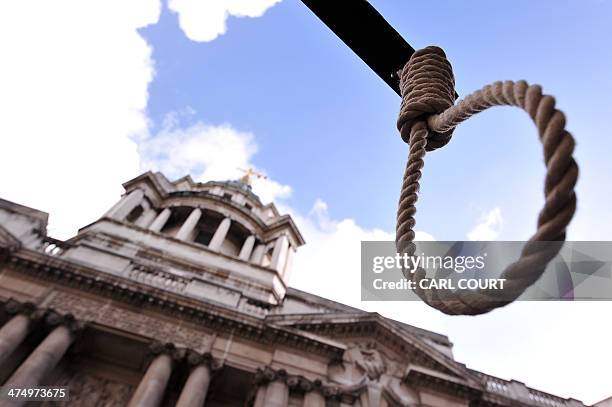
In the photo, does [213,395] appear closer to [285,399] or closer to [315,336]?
[285,399]

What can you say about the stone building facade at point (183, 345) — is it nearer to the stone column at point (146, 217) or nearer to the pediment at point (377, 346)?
the pediment at point (377, 346)

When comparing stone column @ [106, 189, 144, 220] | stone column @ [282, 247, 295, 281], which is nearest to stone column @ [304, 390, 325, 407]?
stone column @ [282, 247, 295, 281]

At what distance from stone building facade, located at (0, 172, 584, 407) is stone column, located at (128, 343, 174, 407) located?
0.12 ft

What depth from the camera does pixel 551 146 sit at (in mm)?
1085

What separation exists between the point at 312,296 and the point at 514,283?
1713 cm

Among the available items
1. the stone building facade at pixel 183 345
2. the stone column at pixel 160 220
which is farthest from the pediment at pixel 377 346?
the stone column at pixel 160 220

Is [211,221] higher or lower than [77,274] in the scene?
higher

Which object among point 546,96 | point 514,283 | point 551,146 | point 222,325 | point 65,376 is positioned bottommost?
point 514,283

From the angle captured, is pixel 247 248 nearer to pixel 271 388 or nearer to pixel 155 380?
pixel 271 388

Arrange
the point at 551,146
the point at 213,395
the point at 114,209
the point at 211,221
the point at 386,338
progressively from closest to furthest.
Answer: the point at 551,146
the point at 213,395
the point at 386,338
the point at 114,209
the point at 211,221

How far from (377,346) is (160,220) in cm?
1359

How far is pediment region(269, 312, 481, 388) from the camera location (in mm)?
14141

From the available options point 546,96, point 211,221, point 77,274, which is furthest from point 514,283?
point 211,221

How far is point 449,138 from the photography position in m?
2.14
